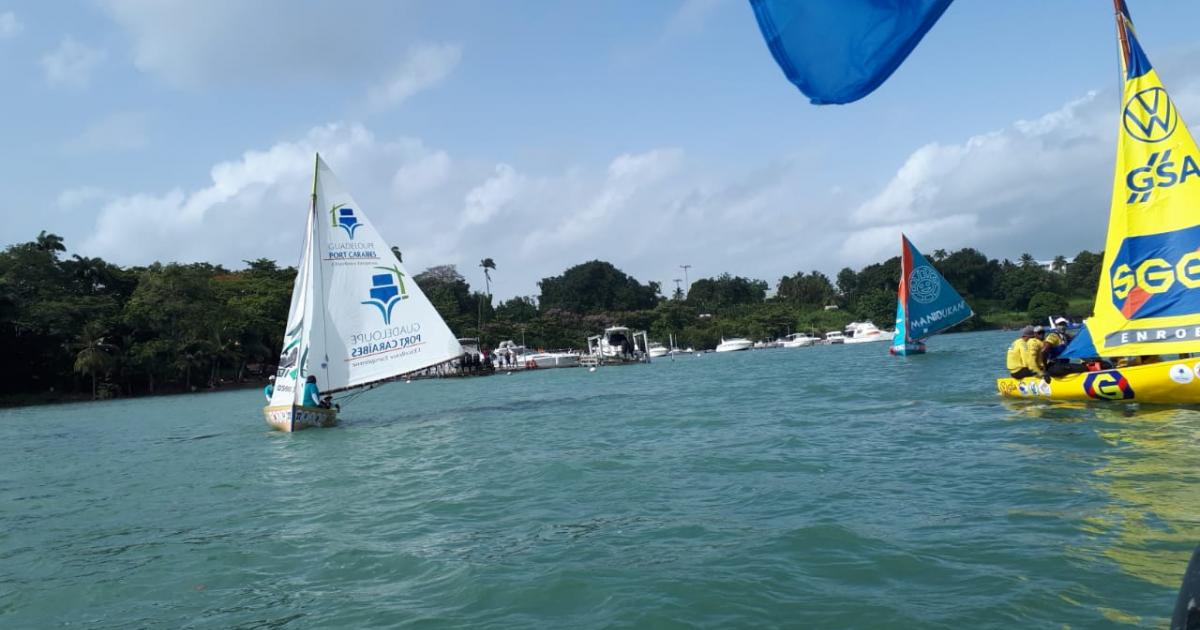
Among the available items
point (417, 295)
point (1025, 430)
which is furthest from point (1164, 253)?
point (417, 295)

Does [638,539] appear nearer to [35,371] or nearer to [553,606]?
[553,606]

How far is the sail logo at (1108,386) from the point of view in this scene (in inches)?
554

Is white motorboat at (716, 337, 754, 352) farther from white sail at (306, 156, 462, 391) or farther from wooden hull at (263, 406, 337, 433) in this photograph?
wooden hull at (263, 406, 337, 433)

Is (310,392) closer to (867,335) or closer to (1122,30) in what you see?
(1122,30)

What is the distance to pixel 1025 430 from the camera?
12.5 m

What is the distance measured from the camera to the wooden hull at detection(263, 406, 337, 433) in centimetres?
2056

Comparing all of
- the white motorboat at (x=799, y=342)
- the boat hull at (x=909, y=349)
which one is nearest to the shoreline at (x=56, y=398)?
the boat hull at (x=909, y=349)

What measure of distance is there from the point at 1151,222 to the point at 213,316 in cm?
6450

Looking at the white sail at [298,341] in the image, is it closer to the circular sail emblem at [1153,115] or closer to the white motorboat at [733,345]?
the circular sail emblem at [1153,115]

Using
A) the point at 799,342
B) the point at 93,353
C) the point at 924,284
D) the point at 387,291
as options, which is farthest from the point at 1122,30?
the point at 799,342

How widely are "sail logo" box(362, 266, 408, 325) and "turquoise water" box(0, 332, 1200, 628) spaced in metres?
6.57

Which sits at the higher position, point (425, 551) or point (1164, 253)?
point (1164, 253)

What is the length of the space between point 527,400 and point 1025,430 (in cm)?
1950

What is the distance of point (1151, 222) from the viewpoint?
A: 1316 centimetres
